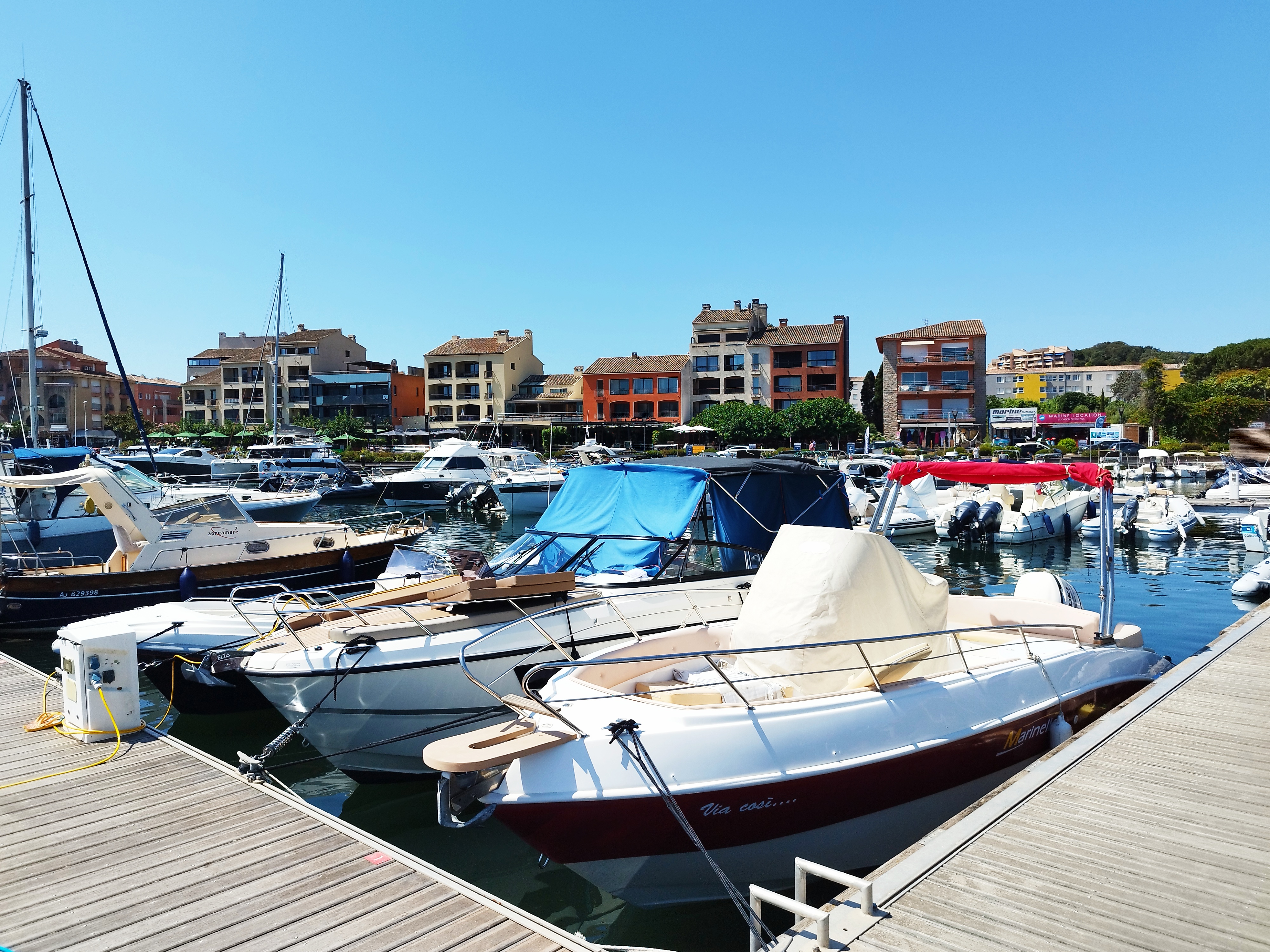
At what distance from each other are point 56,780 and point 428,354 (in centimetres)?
7574

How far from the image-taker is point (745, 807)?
522 centimetres

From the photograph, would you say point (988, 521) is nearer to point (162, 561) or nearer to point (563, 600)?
point (563, 600)

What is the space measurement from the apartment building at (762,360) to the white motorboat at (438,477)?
37.2 meters

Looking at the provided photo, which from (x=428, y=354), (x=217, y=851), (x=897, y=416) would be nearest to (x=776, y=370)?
(x=897, y=416)

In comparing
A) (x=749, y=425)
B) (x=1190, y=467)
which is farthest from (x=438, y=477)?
(x=1190, y=467)

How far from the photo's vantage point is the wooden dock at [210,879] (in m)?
4.01

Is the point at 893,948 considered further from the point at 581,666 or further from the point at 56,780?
the point at 56,780

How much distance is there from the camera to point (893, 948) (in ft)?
12.1

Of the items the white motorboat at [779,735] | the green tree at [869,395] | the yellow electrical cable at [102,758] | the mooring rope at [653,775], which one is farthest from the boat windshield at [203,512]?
the green tree at [869,395]

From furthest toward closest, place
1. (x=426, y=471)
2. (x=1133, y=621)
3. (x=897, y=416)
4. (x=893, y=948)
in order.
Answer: (x=897, y=416)
(x=426, y=471)
(x=1133, y=621)
(x=893, y=948)

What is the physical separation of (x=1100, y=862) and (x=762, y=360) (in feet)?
226

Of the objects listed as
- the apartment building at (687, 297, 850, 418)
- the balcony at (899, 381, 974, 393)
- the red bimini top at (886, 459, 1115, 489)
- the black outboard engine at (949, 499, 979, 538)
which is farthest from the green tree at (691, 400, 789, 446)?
the red bimini top at (886, 459, 1115, 489)

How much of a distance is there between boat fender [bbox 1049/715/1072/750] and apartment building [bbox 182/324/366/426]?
7854 cm

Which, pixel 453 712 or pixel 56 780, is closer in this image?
pixel 56 780
